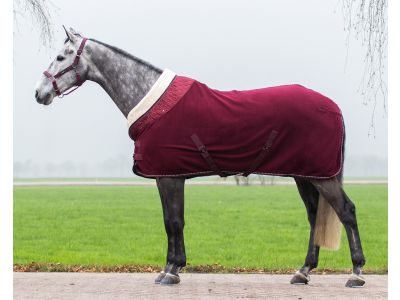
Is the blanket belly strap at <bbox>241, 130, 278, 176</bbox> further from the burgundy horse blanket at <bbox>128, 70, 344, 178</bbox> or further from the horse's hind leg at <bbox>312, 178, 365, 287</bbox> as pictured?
the horse's hind leg at <bbox>312, 178, 365, 287</bbox>

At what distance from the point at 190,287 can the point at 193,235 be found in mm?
5683

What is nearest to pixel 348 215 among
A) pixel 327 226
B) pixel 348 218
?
pixel 348 218

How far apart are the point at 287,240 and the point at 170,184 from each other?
227 inches

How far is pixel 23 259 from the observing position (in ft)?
Answer: 31.6

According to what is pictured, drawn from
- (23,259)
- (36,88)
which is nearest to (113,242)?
(23,259)

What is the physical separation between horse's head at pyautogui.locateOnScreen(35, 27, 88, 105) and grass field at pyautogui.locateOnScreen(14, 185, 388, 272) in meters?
2.93

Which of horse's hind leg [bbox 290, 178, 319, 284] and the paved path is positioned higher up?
horse's hind leg [bbox 290, 178, 319, 284]

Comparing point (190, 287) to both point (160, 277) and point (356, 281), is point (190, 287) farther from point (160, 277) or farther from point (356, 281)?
point (356, 281)

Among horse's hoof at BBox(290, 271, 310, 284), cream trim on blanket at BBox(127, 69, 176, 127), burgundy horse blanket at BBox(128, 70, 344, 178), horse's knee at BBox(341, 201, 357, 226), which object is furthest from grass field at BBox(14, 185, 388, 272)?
cream trim on blanket at BBox(127, 69, 176, 127)

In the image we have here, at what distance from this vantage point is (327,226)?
7.05 meters

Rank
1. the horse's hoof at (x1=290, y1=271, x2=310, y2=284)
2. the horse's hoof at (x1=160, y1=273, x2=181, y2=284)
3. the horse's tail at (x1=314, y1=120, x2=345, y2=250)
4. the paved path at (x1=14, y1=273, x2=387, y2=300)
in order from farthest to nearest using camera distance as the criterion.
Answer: the horse's hoof at (x1=290, y1=271, x2=310, y2=284)
the horse's tail at (x1=314, y1=120, x2=345, y2=250)
the horse's hoof at (x1=160, y1=273, x2=181, y2=284)
the paved path at (x1=14, y1=273, x2=387, y2=300)

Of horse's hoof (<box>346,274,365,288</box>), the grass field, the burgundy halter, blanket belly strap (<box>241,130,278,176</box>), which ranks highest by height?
the burgundy halter

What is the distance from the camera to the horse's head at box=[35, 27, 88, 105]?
6953 millimetres

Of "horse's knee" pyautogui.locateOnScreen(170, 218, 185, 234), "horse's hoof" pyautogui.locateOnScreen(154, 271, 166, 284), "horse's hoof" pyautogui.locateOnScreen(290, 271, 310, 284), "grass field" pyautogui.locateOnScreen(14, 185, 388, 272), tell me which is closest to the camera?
"horse's knee" pyautogui.locateOnScreen(170, 218, 185, 234)
